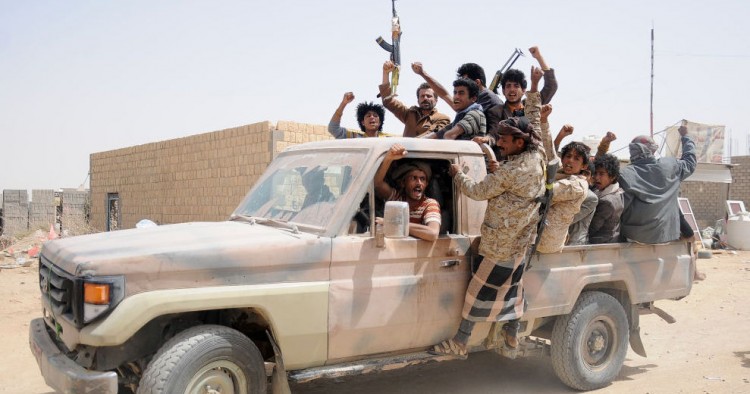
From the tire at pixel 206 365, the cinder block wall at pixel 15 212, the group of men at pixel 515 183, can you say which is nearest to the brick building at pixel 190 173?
the cinder block wall at pixel 15 212

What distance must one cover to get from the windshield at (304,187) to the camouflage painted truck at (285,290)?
11 millimetres

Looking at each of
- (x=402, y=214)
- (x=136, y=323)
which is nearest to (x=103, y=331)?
(x=136, y=323)

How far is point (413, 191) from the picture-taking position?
4363 millimetres

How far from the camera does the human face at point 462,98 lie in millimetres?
5418

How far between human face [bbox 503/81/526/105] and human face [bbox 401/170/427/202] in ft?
6.44

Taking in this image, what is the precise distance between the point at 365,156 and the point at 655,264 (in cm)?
313

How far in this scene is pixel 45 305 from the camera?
386 cm

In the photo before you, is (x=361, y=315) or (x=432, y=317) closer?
(x=361, y=315)

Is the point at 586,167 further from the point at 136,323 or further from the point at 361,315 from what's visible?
the point at 136,323

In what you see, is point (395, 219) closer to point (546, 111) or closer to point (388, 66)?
point (546, 111)

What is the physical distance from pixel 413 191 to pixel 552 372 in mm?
2649

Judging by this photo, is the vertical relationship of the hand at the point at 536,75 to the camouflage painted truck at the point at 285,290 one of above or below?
above

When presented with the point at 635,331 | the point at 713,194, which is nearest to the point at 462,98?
the point at 635,331

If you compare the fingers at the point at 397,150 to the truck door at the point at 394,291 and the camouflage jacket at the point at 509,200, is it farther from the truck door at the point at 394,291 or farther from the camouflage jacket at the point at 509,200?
the camouflage jacket at the point at 509,200
